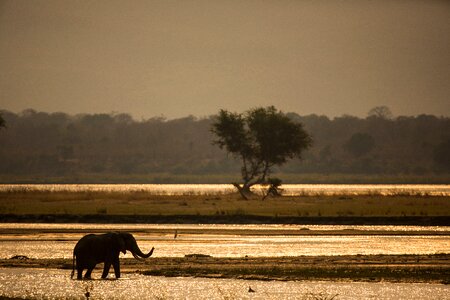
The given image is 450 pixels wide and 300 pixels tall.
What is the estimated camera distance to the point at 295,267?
108 feet

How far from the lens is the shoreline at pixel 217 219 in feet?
193

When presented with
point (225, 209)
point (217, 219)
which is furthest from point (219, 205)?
point (217, 219)

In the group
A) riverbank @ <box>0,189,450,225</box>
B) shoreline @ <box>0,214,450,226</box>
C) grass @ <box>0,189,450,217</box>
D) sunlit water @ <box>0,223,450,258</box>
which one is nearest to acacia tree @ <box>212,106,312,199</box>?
grass @ <box>0,189,450,217</box>

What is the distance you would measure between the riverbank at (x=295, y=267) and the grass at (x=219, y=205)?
26.1m

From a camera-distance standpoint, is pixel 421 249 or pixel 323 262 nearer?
pixel 323 262

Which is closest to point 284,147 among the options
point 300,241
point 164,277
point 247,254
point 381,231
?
point 381,231

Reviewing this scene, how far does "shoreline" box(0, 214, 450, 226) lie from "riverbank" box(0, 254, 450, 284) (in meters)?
22.3

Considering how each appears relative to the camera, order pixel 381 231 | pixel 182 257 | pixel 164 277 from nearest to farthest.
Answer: pixel 164 277, pixel 182 257, pixel 381 231

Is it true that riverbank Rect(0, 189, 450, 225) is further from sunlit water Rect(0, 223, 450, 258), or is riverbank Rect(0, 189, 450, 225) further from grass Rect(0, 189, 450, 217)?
sunlit water Rect(0, 223, 450, 258)

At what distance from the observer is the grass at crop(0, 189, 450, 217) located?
63781 mm

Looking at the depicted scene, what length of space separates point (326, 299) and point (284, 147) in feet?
228

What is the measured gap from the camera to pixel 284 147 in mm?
94438

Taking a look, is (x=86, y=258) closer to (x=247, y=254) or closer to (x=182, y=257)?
(x=182, y=257)

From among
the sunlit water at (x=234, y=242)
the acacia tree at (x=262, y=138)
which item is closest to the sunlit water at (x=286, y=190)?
the acacia tree at (x=262, y=138)
